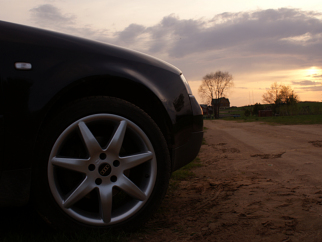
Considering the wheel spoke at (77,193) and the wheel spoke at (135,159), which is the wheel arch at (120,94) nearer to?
the wheel spoke at (135,159)

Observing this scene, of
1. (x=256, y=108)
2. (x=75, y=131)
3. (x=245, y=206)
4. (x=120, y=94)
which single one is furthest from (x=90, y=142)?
(x=256, y=108)

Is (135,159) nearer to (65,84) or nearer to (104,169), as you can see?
(104,169)

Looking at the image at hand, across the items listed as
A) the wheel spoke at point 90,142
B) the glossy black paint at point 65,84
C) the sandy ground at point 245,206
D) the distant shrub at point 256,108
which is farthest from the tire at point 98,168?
the distant shrub at point 256,108

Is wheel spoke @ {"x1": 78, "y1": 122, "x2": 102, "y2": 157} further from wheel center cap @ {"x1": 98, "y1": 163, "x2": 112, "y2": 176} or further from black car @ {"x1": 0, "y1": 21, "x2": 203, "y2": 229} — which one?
wheel center cap @ {"x1": 98, "y1": 163, "x2": 112, "y2": 176}

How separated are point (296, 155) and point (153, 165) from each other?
13.9 feet

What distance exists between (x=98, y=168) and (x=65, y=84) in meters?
0.63

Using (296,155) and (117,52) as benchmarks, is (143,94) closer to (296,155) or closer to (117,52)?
(117,52)

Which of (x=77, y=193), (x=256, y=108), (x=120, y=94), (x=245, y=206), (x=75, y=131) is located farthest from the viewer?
(x=256, y=108)

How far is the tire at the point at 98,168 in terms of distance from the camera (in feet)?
5.79

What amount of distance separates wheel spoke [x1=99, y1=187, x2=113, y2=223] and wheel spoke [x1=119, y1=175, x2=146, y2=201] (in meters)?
0.09

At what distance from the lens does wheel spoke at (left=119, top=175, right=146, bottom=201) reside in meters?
1.87

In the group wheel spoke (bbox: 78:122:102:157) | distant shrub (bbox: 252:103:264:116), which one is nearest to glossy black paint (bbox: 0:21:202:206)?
wheel spoke (bbox: 78:122:102:157)

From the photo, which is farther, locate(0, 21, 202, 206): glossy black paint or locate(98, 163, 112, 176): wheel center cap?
locate(98, 163, 112, 176): wheel center cap

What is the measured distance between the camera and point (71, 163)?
1781mm
